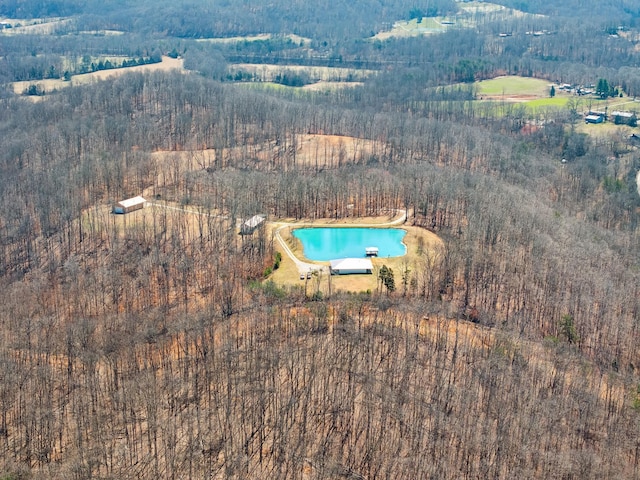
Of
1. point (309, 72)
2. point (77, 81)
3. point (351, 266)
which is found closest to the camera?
point (351, 266)

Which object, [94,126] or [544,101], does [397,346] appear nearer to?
[94,126]

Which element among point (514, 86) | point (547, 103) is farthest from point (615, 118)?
point (514, 86)

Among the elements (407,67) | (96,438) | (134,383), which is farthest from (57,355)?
(407,67)

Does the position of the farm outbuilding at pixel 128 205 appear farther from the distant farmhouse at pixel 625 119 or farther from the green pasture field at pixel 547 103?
the distant farmhouse at pixel 625 119

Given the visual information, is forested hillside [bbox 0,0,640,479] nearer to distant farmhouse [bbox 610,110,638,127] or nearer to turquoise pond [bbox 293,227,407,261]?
distant farmhouse [bbox 610,110,638,127]

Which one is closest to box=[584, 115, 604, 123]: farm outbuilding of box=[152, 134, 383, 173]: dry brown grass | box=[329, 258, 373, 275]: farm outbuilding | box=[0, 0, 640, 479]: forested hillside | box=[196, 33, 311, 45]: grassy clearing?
box=[0, 0, 640, 479]: forested hillside

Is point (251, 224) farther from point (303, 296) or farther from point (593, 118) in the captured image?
point (593, 118)
